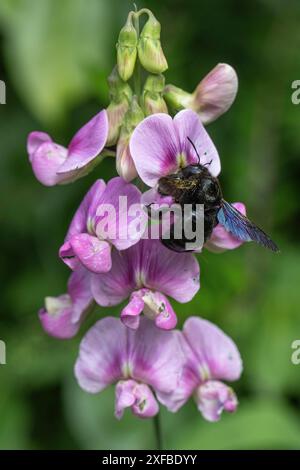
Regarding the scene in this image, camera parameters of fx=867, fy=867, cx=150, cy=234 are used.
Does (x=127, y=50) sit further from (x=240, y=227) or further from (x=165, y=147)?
(x=240, y=227)

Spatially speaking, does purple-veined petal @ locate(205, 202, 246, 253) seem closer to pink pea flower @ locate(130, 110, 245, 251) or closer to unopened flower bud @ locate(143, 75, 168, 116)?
pink pea flower @ locate(130, 110, 245, 251)

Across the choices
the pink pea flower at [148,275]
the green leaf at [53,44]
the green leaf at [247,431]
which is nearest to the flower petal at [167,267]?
the pink pea flower at [148,275]

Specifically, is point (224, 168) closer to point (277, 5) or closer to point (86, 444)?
point (277, 5)

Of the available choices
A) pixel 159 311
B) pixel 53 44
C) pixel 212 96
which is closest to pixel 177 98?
pixel 212 96

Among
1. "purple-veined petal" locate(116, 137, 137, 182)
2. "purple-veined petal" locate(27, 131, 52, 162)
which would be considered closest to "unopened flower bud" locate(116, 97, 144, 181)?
"purple-veined petal" locate(116, 137, 137, 182)

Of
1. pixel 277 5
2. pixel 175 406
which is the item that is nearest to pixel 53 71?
pixel 277 5

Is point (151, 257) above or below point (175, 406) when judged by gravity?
above
